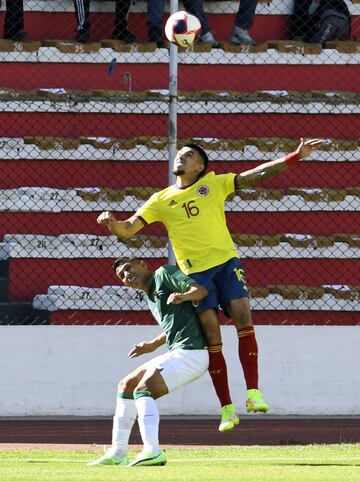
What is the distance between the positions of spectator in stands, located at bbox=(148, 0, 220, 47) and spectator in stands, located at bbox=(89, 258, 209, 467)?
19.9 feet

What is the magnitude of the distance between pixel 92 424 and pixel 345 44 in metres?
5.20

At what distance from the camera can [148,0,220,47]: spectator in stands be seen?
14125 mm

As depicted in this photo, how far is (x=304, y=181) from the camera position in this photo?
14.1 metres

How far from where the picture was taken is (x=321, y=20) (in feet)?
48.3

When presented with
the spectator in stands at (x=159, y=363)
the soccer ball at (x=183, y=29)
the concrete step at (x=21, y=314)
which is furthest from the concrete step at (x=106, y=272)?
the spectator in stands at (x=159, y=363)

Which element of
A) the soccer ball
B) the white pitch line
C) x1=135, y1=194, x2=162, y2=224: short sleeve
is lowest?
the white pitch line

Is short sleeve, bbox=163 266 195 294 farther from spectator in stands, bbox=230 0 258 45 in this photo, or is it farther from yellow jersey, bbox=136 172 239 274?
spectator in stands, bbox=230 0 258 45

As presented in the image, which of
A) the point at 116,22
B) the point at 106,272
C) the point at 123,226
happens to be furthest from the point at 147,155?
the point at 123,226

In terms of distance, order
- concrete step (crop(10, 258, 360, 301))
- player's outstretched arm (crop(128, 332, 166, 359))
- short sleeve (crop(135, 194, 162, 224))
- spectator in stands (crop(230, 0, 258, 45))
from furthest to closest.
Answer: spectator in stands (crop(230, 0, 258, 45)), concrete step (crop(10, 258, 360, 301)), short sleeve (crop(135, 194, 162, 224)), player's outstretched arm (crop(128, 332, 166, 359))

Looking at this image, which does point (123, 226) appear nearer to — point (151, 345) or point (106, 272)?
point (151, 345)

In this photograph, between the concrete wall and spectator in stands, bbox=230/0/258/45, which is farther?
spectator in stands, bbox=230/0/258/45

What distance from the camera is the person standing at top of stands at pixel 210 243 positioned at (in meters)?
9.45

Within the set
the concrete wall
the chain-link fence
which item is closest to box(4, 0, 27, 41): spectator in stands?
the chain-link fence

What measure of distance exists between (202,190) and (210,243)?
0.38m
